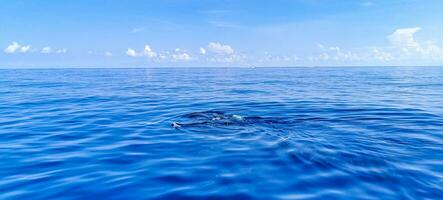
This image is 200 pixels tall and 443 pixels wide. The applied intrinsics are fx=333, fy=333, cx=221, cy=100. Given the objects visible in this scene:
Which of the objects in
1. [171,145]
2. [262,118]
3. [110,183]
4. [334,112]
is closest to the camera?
[110,183]

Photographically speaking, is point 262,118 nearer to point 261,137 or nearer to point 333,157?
point 261,137

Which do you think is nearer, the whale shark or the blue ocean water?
the blue ocean water

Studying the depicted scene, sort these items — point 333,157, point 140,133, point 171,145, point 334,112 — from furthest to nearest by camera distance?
1. point 334,112
2. point 140,133
3. point 171,145
4. point 333,157

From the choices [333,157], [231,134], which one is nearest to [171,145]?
[231,134]

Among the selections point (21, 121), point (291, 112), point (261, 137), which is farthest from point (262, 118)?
point (21, 121)

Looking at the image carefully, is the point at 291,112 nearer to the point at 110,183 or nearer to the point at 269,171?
the point at 269,171

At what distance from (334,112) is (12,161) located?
16.1 m

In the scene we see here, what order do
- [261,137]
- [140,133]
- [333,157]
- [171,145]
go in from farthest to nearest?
[140,133] < [261,137] < [171,145] < [333,157]

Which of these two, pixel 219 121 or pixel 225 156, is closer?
pixel 225 156

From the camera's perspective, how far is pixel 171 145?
40.1 ft

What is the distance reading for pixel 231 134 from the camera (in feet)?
44.8

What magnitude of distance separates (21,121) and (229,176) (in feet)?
47.5

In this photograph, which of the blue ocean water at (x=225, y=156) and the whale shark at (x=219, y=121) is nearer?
the blue ocean water at (x=225, y=156)

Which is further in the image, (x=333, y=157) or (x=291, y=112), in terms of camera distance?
(x=291, y=112)
